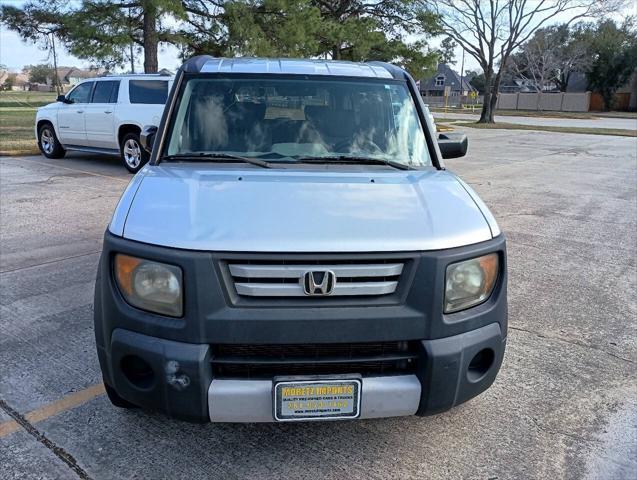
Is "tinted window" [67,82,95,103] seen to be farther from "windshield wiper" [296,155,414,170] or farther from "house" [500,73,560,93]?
"house" [500,73,560,93]

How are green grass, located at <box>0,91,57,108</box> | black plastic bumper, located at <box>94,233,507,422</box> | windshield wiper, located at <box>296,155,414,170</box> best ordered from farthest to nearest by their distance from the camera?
green grass, located at <box>0,91,57,108</box>, windshield wiper, located at <box>296,155,414,170</box>, black plastic bumper, located at <box>94,233,507,422</box>

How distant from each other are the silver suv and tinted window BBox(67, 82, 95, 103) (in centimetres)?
1061

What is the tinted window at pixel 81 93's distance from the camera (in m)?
12.0

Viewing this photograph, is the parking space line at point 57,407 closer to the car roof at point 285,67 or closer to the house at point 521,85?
the car roof at point 285,67

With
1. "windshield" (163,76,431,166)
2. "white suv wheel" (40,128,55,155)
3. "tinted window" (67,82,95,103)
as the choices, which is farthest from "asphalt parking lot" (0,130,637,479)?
"white suv wheel" (40,128,55,155)

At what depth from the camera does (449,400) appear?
2391 millimetres

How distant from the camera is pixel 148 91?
11.1 m

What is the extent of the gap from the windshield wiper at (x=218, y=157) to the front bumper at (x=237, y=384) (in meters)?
1.22

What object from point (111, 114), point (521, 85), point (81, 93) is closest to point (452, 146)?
point (111, 114)

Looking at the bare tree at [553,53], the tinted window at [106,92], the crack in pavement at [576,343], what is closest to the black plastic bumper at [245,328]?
the crack in pavement at [576,343]

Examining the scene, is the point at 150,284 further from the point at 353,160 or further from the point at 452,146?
the point at 452,146

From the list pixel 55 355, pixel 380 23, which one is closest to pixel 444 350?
pixel 55 355

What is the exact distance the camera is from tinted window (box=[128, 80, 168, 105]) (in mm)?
11016

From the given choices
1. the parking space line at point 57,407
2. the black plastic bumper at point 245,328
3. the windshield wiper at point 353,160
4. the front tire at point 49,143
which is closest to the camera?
the black plastic bumper at point 245,328
